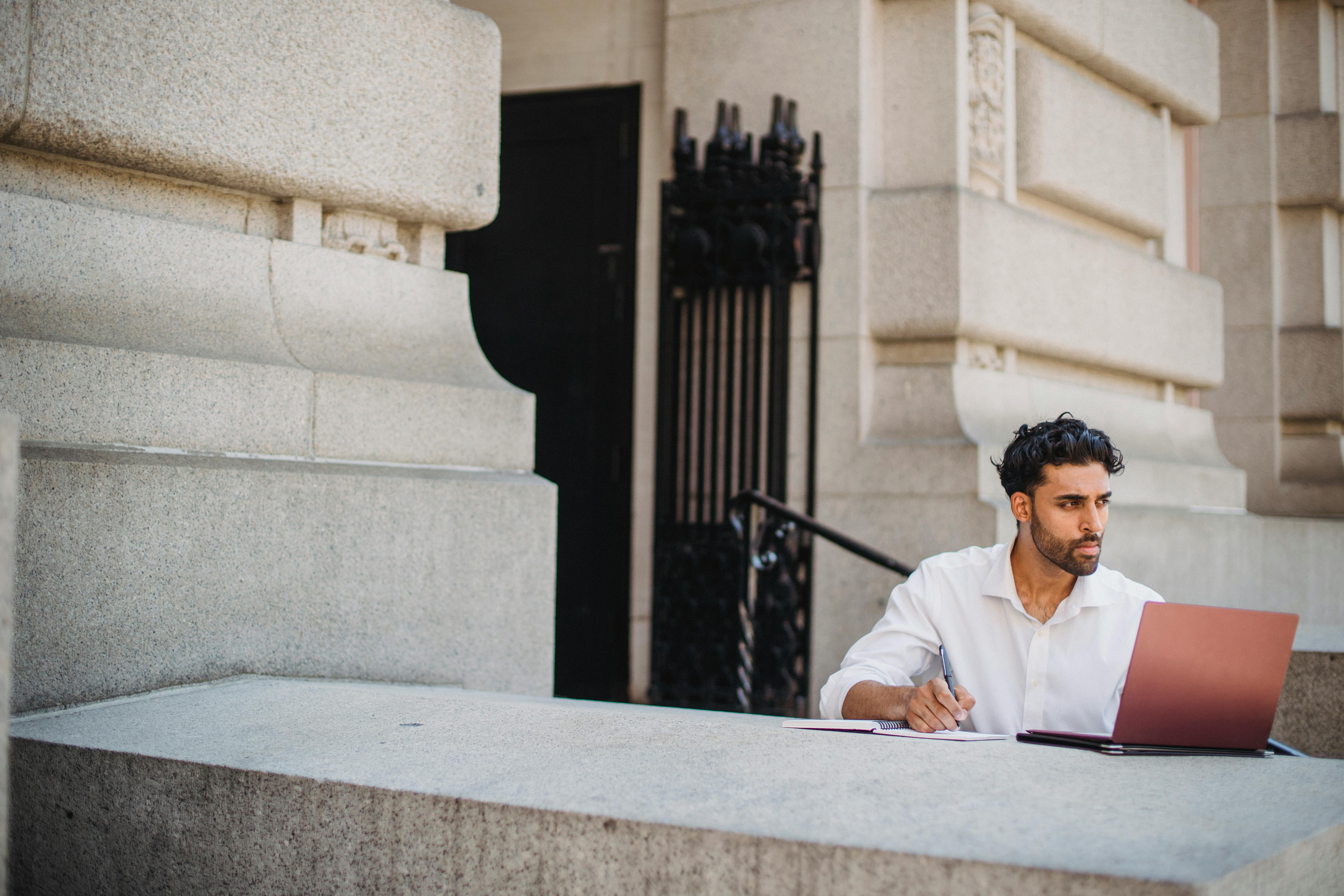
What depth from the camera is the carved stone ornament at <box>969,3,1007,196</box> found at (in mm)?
7398

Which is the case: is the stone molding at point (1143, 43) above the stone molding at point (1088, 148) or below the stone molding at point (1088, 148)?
above

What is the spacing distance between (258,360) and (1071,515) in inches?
99.0

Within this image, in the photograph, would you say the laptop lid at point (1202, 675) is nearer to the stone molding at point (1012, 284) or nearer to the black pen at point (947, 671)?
the black pen at point (947, 671)

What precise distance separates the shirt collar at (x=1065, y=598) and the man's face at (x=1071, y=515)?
0.16 ft

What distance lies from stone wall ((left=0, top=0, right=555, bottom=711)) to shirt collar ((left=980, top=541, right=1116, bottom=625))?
1.88 m

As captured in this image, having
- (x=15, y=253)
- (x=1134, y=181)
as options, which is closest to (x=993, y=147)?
(x=1134, y=181)

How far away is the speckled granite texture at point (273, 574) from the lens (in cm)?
358

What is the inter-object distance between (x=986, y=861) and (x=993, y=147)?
19.5 ft

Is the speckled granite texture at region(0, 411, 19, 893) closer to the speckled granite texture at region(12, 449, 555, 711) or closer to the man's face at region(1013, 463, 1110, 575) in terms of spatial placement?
the speckled granite texture at region(12, 449, 555, 711)

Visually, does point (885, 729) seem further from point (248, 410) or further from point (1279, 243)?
point (1279, 243)

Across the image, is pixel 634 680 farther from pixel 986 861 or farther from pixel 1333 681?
pixel 986 861

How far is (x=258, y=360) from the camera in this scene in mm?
4352

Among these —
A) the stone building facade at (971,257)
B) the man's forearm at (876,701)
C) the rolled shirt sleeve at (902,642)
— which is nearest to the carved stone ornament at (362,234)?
the rolled shirt sleeve at (902,642)

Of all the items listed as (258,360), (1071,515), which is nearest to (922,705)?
(1071,515)
